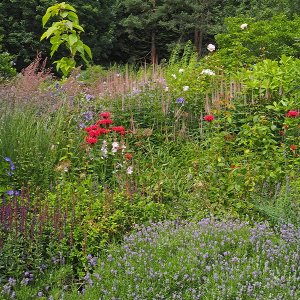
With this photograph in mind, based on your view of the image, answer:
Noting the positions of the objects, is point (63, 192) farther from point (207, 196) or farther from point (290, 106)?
point (290, 106)

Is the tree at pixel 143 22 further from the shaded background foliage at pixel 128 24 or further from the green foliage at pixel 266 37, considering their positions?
the green foliage at pixel 266 37

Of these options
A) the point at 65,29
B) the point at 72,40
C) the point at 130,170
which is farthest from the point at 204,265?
the point at 65,29

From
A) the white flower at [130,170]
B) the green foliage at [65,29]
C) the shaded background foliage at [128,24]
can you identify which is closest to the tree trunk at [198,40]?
the shaded background foliage at [128,24]

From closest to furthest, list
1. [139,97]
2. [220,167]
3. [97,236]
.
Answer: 1. [97,236]
2. [220,167]
3. [139,97]

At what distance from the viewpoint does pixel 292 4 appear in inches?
738

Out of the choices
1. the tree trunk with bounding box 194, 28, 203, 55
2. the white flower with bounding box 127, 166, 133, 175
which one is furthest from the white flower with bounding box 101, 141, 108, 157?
the tree trunk with bounding box 194, 28, 203, 55

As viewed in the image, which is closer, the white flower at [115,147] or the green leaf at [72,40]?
the white flower at [115,147]

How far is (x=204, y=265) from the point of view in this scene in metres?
3.24

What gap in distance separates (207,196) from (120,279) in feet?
5.57

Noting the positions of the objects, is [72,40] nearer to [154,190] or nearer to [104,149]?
[104,149]

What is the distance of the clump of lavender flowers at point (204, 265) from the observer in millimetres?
2998

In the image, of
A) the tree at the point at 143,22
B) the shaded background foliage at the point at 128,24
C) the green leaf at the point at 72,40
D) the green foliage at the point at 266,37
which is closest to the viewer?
the green leaf at the point at 72,40

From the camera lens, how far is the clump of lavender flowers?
118 inches

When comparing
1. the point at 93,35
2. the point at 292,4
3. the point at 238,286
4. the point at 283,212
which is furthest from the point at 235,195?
the point at 93,35
